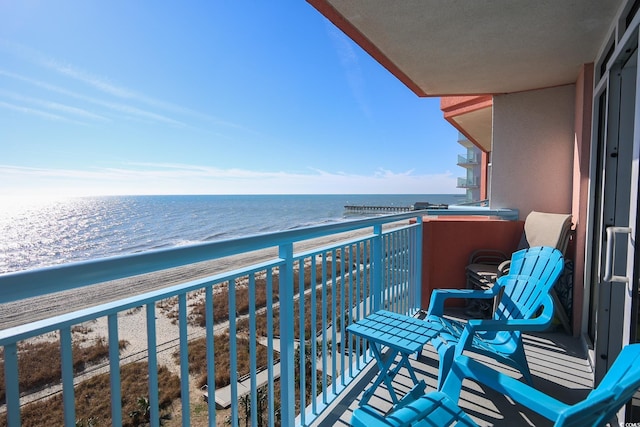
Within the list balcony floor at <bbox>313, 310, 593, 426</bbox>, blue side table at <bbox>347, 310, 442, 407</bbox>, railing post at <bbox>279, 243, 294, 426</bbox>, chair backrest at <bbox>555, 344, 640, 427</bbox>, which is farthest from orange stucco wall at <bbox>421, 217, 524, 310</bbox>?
chair backrest at <bbox>555, 344, 640, 427</bbox>

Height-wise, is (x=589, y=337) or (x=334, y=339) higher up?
(x=334, y=339)

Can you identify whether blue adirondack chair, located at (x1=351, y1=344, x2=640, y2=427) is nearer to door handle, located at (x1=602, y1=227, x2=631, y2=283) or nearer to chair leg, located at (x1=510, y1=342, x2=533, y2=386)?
door handle, located at (x1=602, y1=227, x2=631, y2=283)

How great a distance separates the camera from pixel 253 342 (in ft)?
4.94

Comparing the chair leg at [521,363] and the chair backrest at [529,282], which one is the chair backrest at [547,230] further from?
the chair leg at [521,363]

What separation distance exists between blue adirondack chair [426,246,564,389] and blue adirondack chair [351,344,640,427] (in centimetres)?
43

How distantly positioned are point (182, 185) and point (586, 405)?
272 feet

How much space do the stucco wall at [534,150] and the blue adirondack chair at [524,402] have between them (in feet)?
11.2

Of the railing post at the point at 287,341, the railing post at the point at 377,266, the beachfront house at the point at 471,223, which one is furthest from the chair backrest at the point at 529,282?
the railing post at the point at 287,341

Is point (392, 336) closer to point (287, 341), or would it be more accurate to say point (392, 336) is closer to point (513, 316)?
point (287, 341)

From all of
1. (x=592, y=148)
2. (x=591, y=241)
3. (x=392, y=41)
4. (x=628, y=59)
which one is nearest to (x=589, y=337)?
(x=591, y=241)

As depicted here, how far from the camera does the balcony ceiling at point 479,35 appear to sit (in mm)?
2334

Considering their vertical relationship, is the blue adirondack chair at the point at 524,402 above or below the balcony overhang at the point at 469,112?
below

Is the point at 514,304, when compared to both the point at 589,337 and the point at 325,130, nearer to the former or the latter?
the point at 589,337

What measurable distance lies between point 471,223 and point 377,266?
6.08 feet
